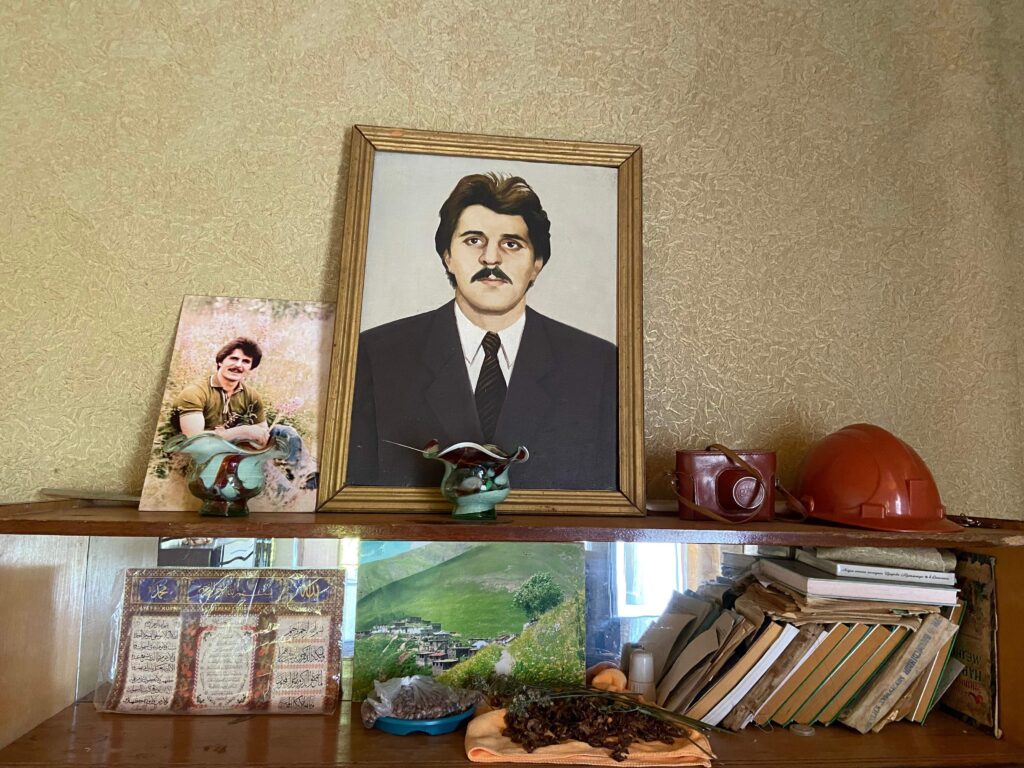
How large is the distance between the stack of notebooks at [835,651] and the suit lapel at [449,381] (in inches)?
23.0

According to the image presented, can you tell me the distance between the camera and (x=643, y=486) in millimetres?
1326

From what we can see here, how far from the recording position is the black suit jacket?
1.30 m

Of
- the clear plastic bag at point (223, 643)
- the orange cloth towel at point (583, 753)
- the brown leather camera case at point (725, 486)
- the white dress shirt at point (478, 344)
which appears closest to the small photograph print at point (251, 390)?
the clear plastic bag at point (223, 643)

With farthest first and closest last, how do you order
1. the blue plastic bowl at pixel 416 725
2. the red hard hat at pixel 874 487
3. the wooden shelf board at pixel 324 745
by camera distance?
1. the red hard hat at pixel 874 487
2. the blue plastic bowl at pixel 416 725
3. the wooden shelf board at pixel 324 745

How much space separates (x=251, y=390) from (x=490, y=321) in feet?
1.58

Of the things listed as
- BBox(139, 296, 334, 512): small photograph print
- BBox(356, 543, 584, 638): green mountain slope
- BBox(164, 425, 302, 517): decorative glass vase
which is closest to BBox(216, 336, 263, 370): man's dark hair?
BBox(139, 296, 334, 512): small photograph print

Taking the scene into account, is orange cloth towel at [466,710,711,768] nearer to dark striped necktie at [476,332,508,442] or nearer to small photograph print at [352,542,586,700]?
small photograph print at [352,542,586,700]

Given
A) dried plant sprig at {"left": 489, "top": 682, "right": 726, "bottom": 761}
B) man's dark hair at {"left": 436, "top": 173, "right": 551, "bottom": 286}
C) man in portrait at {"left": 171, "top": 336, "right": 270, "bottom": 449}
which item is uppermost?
→ man's dark hair at {"left": 436, "top": 173, "right": 551, "bottom": 286}

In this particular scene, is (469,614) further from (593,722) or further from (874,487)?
(874,487)

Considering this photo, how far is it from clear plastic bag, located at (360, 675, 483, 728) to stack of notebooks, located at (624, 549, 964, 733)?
1.20ft

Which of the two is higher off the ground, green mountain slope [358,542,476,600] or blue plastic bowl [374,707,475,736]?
green mountain slope [358,542,476,600]

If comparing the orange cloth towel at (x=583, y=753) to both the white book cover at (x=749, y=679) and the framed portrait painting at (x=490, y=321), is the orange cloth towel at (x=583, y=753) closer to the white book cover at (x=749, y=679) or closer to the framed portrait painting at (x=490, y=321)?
the white book cover at (x=749, y=679)

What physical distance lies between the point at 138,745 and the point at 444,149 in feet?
3.86

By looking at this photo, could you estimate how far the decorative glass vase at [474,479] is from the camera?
115 centimetres
